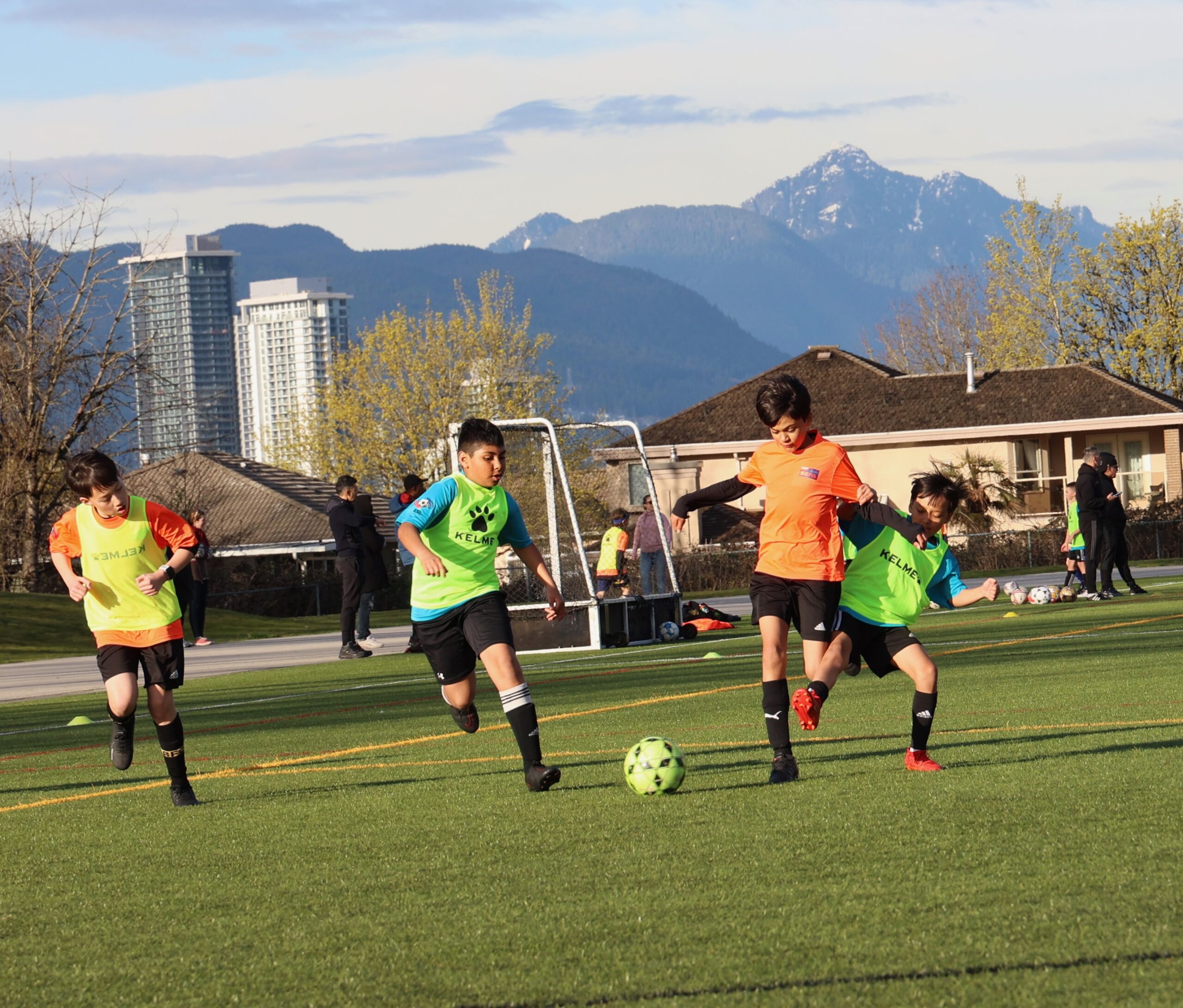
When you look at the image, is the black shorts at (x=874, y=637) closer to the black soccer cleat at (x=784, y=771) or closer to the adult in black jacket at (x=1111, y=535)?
the black soccer cleat at (x=784, y=771)

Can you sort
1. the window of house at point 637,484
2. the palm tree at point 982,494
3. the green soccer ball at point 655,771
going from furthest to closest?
the palm tree at point 982,494, the window of house at point 637,484, the green soccer ball at point 655,771

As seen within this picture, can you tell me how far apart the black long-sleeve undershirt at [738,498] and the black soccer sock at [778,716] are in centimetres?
88

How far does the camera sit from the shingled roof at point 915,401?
5584cm

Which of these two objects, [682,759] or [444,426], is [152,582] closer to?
[682,759]

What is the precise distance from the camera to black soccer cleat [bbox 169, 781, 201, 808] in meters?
8.34

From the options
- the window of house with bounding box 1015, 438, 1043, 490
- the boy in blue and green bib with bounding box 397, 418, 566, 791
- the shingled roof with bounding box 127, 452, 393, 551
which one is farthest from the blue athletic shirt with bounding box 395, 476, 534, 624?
the shingled roof with bounding box 127, 452, 393, 551

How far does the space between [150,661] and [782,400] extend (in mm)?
3340

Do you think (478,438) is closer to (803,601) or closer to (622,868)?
(803,601)

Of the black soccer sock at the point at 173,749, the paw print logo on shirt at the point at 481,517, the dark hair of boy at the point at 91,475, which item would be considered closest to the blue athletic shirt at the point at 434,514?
the paw print logo on shirt at the point at 481,517

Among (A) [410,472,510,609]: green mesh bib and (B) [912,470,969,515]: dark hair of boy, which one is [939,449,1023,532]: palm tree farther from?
(A) [410,472,510,609]: green mesh bib

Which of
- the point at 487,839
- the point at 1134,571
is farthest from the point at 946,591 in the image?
the point at 1134,571

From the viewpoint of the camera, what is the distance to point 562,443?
6800 centimetres

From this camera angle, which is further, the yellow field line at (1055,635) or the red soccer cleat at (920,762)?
the yellow field line at (1055,635)

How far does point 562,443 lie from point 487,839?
202 ft
